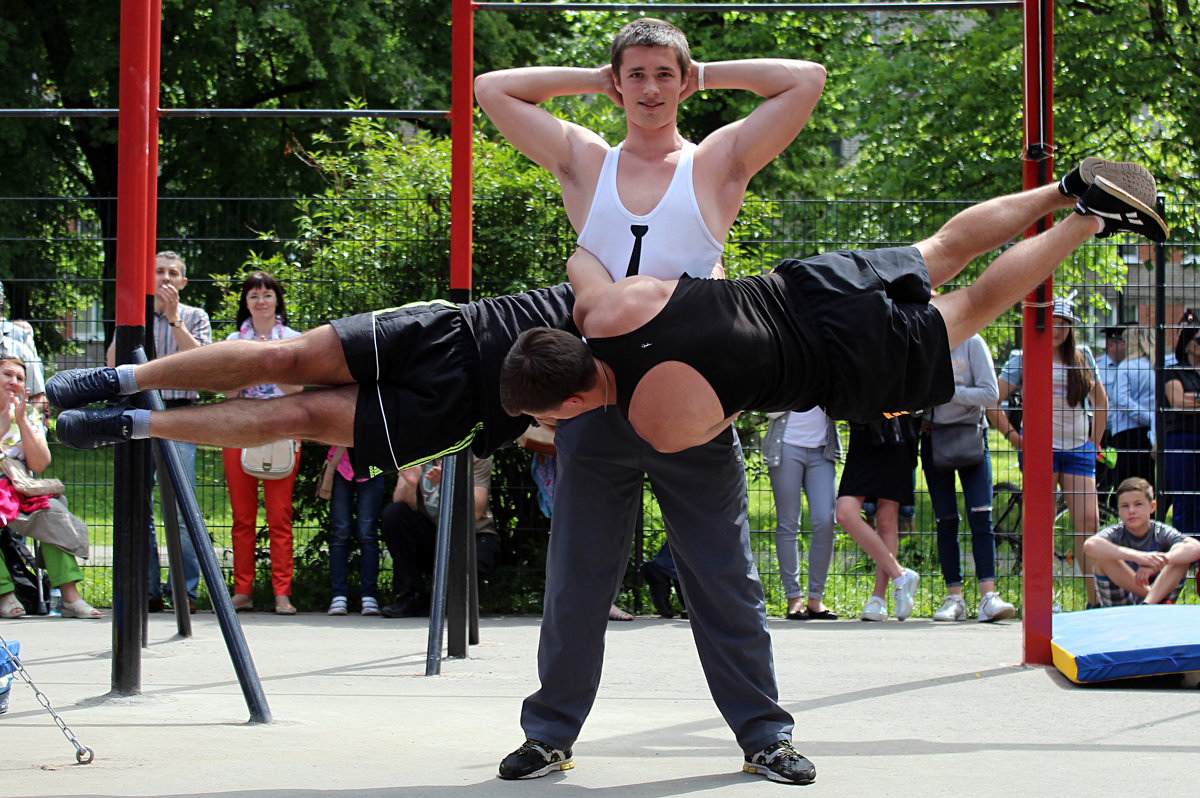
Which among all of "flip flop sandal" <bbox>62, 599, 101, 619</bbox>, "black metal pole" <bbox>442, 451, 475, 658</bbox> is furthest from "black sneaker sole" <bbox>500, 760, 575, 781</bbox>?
"flip flop sandal" <bbox>62, 599, 101, 619</bbox>

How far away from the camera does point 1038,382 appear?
207 inches

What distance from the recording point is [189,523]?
14.7 ft

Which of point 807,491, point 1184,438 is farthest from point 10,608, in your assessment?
point 1184,438

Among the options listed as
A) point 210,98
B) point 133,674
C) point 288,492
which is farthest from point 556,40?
point 133,674

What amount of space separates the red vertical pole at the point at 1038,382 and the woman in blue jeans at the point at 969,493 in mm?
1515

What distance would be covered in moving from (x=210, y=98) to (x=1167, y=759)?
1708 cm

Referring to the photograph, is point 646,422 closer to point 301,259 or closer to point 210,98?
point 301,259

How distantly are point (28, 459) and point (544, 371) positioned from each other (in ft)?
15.4

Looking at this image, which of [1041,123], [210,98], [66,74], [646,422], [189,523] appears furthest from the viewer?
[210,98]

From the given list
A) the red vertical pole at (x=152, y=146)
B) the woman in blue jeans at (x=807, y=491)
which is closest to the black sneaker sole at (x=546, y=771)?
the red vertical pole at (x=152, y=146)

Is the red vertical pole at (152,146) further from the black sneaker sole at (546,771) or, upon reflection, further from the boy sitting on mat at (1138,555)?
the boy sitting on mat at (1138,555)

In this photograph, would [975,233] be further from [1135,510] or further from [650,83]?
[1135,510]

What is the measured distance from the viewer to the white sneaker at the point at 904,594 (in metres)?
6.87

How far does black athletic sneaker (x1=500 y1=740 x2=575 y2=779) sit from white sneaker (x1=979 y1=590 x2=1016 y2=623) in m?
3.79
